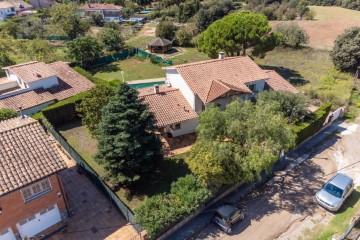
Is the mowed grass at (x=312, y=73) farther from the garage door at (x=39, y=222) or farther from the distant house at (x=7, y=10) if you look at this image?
the distant house at (x=7, y=10)

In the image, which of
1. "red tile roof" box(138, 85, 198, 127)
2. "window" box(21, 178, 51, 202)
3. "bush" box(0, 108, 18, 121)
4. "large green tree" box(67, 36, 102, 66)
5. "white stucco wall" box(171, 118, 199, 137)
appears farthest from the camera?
"large green tree" box(67, 36, 102, 66)

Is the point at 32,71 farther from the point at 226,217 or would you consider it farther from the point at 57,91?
the point at 226,217

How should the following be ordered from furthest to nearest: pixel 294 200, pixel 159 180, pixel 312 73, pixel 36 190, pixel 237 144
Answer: pixel 312 73, pixel 159 180, pixel 294 200, pixel 237 144, pixel 36 190

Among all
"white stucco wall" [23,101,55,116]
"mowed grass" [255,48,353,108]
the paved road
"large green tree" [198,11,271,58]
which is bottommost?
the paved road

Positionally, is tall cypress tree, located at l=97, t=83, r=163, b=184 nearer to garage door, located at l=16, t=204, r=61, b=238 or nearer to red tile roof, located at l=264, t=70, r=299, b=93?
garage door, located at l=16, t=204, r=61, b=238

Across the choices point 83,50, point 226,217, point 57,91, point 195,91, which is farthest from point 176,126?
point 83,50

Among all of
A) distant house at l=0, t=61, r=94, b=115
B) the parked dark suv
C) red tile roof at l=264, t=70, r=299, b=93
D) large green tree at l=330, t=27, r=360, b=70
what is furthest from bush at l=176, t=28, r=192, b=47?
the parked dark suv

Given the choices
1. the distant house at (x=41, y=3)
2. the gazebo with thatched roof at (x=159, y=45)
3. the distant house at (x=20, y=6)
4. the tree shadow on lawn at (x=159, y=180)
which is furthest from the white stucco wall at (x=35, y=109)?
the distant house at (x=41, y=3)

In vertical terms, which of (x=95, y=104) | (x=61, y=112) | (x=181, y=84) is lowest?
(x=61, y=112)
